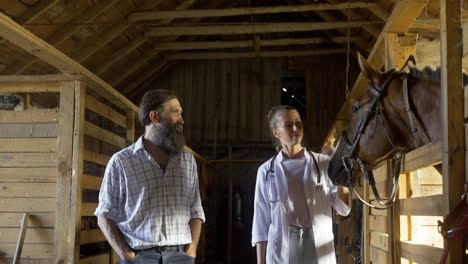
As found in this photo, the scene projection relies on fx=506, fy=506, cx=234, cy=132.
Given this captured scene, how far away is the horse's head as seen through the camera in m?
2.32

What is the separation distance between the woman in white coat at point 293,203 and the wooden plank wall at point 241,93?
8.10 metres

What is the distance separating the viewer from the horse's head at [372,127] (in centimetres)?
232

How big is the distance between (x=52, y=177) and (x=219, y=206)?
25.1ft

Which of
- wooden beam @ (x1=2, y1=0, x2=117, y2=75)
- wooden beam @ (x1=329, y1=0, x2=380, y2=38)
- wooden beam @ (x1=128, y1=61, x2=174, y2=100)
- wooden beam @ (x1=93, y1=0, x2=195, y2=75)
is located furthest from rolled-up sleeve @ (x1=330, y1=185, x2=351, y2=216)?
wooden beam @ (x1=128, y1=61, x2=174, y2=100)

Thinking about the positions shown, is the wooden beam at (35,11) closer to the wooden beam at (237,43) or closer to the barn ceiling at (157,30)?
the barn ceiling at (157,30)

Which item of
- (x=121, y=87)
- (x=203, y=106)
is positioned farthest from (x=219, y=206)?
(x=121, y=87)

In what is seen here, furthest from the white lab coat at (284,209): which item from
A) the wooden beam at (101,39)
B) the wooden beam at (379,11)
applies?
the wooden beam at (101,39)

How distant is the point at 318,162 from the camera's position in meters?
2.73

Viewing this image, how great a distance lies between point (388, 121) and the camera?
2.34 meters

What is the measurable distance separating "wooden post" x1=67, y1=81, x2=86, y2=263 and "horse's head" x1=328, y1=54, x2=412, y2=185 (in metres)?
1.76

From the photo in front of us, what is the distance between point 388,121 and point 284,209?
69 cm

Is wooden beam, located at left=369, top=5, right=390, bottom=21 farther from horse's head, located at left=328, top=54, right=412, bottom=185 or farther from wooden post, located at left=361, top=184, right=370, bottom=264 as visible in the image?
horse's head, located at left=328, top=54, right=412, bottom=185

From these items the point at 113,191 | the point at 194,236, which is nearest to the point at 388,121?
the point at 194,236

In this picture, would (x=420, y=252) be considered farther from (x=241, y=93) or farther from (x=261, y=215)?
(x=241, y=93)
